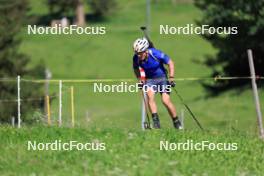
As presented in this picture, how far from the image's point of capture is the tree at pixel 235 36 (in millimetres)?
55312

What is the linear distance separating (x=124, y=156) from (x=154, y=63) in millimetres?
5048

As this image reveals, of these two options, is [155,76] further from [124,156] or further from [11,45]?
[11,45]

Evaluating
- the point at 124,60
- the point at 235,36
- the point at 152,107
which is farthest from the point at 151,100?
the point at 124,60

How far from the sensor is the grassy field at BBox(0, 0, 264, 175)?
11.6 meters

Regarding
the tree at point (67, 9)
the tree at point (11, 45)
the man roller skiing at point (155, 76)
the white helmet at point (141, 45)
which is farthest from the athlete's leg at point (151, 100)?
the tree at point (67, 9)

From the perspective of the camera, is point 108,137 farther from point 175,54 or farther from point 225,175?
point 175,54

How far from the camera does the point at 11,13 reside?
6494 centimetres

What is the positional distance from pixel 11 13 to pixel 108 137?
53.0 m

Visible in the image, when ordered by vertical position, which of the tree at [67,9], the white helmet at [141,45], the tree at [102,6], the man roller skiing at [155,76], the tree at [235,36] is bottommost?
the man roller skiing at [155,76]

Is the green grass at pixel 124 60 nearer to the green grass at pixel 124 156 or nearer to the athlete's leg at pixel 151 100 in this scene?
the athlete's leg at pixel 151 100

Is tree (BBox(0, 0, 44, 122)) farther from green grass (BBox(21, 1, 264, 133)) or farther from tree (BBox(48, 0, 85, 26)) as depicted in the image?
tree (BBox(48, 0, 85, 26))

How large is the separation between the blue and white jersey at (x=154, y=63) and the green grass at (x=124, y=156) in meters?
2.78

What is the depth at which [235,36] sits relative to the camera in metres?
58.7

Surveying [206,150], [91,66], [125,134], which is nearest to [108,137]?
[125,134]
